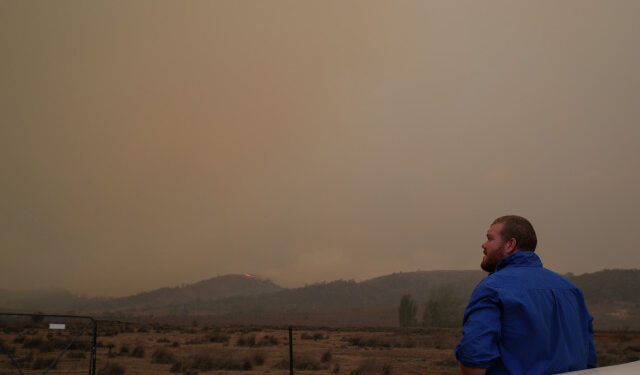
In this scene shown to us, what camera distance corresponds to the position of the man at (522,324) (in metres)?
1.86

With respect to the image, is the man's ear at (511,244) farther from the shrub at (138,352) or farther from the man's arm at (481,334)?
the shrub at (138,352)

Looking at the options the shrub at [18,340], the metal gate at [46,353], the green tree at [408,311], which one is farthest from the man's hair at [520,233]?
the green tree at [408,311]

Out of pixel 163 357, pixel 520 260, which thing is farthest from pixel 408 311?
pixel 520 260

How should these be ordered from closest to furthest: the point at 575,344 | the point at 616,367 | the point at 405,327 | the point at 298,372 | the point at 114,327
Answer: the point at 616,367
the point at 575,344
the point at 298,372
the point at 114,327
the point at 405,327

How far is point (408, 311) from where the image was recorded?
150ft

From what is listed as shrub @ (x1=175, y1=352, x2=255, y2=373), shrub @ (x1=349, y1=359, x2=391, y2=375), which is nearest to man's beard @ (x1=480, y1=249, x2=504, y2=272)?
shrub @ (x1=349, y1=359, x2=391, y2=375)

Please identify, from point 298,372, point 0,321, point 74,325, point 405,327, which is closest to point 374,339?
point 405,327

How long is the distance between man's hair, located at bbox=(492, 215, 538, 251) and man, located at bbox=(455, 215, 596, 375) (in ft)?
0.14

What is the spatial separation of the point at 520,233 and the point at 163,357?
2208 cm

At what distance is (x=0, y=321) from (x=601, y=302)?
38.9 metres

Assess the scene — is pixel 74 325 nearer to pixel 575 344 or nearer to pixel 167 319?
pixel 167 319

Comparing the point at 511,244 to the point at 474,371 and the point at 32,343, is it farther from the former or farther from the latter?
the point at 32,343

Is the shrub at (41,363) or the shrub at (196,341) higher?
the shrub at (196,341)

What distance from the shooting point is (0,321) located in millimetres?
33969
